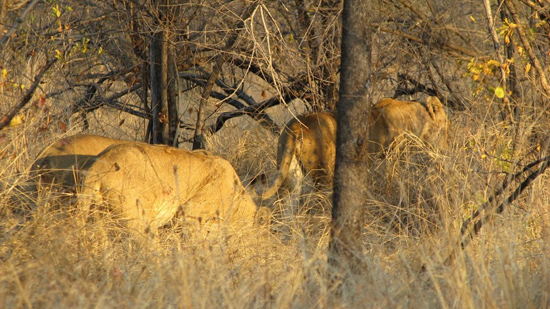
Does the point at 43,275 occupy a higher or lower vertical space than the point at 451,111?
lower

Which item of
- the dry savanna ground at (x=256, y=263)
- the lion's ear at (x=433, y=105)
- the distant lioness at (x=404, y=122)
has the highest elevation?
the lion's ear at (x=433, y=105)

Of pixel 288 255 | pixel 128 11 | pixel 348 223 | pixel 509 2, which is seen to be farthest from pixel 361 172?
pixel 128 11

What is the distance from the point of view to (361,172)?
13.6ft

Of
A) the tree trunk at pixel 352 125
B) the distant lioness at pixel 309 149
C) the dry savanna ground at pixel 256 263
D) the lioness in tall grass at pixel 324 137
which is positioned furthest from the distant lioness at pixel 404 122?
the tree trunk at pixel 352 125

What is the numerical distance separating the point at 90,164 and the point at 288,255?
5.14 ft

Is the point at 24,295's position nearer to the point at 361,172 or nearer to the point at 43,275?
the point at 43,275

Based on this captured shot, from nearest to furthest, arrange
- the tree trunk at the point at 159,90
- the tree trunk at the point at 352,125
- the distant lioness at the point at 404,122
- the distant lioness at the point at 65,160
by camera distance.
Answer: the tree trunk at the point at 352,125 < the distant lioness at the point at 65,160 < the tree trunk at the point at 159,90 < the distant lioness at the point at 404,122

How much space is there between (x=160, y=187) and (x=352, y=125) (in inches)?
66.2

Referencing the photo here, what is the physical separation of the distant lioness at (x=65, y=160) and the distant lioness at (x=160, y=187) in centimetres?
20

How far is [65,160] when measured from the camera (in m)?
5.19

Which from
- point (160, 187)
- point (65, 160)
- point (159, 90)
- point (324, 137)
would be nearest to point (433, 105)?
point (324, 137)

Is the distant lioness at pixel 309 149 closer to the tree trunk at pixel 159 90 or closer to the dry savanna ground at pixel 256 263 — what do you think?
the dry savanna ground at pixel 256 263

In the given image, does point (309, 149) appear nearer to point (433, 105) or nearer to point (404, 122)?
point (404, 122)

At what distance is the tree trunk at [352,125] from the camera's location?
409 centimetres
